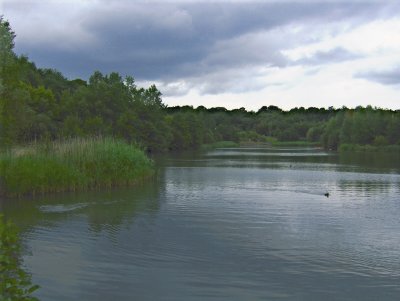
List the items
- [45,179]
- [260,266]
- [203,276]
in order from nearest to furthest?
[203,276] < [260,266] < [45,179]

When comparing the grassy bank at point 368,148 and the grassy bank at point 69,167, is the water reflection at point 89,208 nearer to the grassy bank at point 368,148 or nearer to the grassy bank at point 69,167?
the grassy bank at point 69,167

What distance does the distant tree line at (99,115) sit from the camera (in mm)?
46188

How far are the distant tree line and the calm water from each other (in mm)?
10712

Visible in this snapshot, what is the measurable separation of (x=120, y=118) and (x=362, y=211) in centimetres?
6812

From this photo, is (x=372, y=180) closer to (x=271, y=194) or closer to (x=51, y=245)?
(x=271, y=194)

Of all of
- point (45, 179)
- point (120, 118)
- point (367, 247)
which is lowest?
point (367, 247)

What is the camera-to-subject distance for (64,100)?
80812 millimetres

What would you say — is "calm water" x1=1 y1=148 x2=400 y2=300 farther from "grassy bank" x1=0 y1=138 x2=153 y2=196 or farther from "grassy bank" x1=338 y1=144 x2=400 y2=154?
Result: "grassy bank" x1=338 y1=144 x2=400 y2=154

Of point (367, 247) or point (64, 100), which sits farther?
point (64, 100)

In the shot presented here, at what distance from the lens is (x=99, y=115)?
86.2 m

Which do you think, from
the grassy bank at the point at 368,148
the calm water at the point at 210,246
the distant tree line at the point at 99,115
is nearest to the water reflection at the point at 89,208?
the calm water at the point at 210,246

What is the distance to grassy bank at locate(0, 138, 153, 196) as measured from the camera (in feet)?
85.5

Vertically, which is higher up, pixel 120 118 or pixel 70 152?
pixel 120 118

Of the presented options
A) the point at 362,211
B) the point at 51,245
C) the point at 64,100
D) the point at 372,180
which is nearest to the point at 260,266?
the point at 51,245
